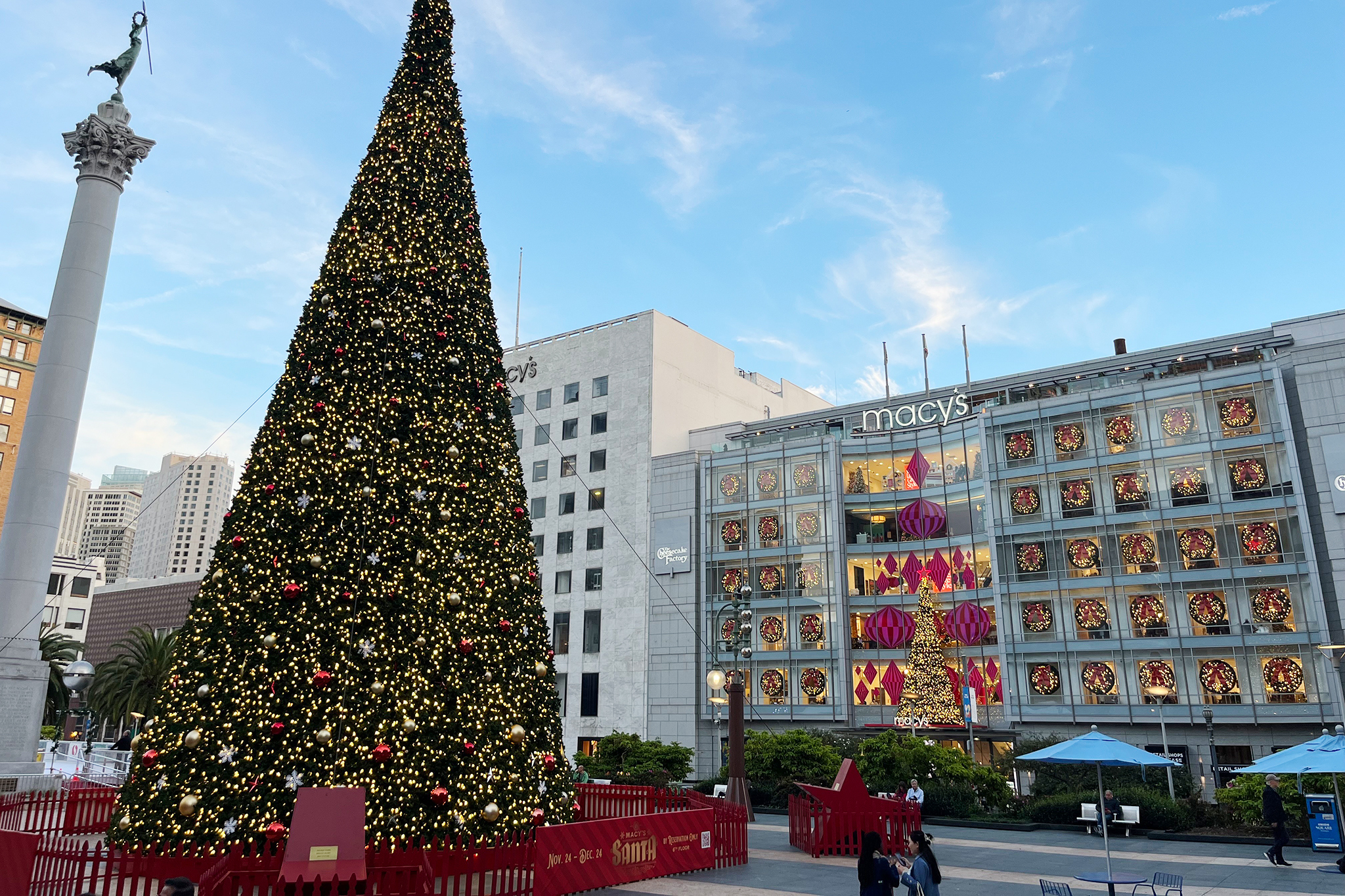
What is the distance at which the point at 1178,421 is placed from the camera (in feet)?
148

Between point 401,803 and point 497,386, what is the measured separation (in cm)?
791

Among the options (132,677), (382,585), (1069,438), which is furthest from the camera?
(132,677)

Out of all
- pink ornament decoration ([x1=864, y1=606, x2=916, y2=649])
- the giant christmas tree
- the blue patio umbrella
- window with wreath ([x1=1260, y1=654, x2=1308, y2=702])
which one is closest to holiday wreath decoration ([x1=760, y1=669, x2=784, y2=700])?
pink ornament decoration ([x1=864, y1=606, x2=916, y2=649])

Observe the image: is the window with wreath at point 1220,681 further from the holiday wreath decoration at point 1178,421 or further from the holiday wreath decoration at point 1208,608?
the holiday wreath decoration at point 1178,421

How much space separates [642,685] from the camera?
59.4 metres

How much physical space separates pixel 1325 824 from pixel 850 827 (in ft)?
37.5

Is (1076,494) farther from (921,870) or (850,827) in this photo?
(921,870)

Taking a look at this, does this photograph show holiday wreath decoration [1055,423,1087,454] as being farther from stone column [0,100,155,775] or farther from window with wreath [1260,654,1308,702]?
stone column [0,100,155,775]

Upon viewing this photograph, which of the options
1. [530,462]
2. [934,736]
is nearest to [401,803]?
[934,736]

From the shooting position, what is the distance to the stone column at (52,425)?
27172 millimetres

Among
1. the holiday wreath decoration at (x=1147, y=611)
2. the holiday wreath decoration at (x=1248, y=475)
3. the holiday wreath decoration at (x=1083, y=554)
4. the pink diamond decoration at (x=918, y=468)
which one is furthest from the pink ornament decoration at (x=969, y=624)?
the holiday wreath decoration at (x=1248, y=475)

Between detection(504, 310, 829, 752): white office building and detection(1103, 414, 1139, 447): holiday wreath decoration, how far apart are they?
27.2 metres

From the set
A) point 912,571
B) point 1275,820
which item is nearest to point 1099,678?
point 912,571

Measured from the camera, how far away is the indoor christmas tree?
44.8 metres
